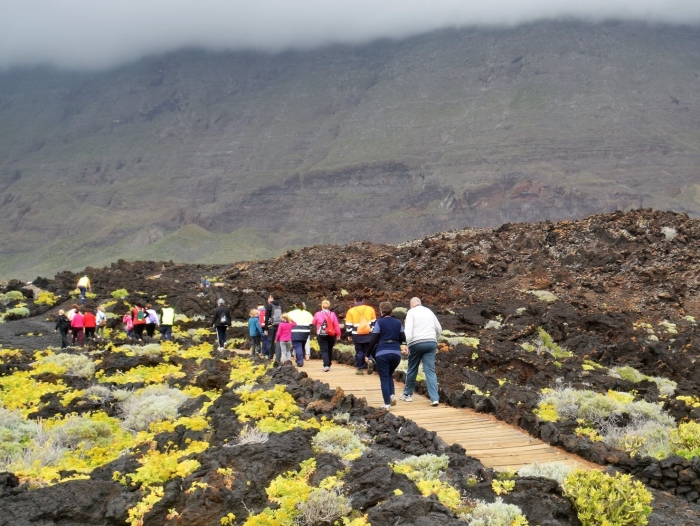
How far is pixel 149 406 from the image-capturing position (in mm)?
11414

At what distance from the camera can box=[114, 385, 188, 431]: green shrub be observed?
36.1 ft

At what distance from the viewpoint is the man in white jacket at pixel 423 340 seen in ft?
37.7

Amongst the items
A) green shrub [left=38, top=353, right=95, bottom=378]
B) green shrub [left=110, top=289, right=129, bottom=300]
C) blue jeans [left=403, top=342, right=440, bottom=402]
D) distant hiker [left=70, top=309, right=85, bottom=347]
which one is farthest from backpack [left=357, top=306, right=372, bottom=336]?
green shrub [left=110, top=289, right=129, bottom=300]

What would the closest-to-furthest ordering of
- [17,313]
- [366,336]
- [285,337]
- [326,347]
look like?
1. [366,336]
2. [326,347]
3. [285,337]
4. [17,313]

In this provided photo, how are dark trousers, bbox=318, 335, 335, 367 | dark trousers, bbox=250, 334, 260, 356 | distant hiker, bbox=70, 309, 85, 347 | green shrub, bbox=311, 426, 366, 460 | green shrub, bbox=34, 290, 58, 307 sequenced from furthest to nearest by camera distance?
green shrub, bbox=34, 290, 58, 307
distant hiker, bbox=70, 309, 85, 347
dark trousers, bbox=250, 334, 260, 356
dark trousers, bbox=318, 335, 335, 367
green shrub, bbox=311, 426, 366, 460

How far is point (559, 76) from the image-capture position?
19025cm

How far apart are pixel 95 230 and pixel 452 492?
15478cm

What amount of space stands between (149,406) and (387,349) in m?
3.77

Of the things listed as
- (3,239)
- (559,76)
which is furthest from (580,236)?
Answer: (559,76)

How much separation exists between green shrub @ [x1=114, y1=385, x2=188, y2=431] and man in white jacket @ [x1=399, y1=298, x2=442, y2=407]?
146 inches

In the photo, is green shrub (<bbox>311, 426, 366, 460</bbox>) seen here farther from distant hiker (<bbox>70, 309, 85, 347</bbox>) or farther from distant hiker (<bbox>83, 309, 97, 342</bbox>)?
distant hiker (<bbox>83, 309, 97, 342</bbox>)

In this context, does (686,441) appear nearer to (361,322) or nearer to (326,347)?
(361,322)

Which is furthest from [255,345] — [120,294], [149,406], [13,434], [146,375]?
[120,294]

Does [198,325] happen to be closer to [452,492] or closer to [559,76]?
[452,492]
